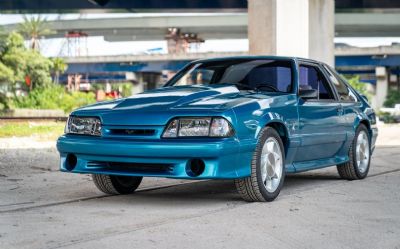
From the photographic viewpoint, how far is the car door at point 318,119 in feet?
23.0

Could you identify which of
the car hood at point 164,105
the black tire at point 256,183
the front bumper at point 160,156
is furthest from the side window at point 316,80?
the front bumper at point 160,156

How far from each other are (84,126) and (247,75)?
1.80 m

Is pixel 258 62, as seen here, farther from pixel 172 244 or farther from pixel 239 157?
pixel 172 244

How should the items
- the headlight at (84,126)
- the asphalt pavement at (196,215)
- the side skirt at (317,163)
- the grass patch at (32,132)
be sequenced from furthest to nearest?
the grass patch at (32,132) < the side skirt at (317,163) < the headlight at (84,126) < the asphalt pavement at (196,215)

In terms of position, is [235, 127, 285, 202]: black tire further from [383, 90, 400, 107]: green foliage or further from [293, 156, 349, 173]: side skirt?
[383, 90, 400, 107]: green foliage

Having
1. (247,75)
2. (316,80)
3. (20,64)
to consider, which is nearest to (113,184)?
(247,75)

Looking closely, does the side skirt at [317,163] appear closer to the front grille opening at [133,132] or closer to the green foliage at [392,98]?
the front grille opening at [133,132]

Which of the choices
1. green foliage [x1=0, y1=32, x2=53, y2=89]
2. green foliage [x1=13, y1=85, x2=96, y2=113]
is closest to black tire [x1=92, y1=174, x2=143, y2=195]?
green foliage [x1=13, y1=85, x2=96, y2=113]

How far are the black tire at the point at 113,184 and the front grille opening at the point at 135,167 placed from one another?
0.68 meters

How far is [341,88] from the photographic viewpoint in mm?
8289

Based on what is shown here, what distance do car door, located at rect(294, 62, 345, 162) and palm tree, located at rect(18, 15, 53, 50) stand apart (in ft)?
259

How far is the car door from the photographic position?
700 cm

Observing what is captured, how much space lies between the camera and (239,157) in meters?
5.80

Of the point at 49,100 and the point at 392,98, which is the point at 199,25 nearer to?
the point at 392,98
